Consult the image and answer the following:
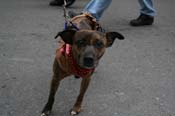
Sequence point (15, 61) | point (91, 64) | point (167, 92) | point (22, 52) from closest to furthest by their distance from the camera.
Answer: point (91, 64), point (167, 92), point (15, 61), point (22, 52)

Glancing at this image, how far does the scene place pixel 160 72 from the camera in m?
5.45

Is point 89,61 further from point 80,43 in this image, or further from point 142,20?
point 142,20

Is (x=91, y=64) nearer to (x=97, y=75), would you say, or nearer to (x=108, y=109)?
(x=108, y=109)

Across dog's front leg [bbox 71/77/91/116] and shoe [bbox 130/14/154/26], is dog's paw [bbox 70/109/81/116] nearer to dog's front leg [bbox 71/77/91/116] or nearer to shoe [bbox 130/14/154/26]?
dog's front leg [bbox 71/77/91/116]

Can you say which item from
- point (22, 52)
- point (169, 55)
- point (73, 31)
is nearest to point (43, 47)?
point (22, 52)

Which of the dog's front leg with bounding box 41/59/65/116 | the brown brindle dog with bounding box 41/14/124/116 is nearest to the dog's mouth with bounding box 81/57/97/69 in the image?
the brown brindle dog with bounding box 41/14/124/116

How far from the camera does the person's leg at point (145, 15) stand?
7.64m

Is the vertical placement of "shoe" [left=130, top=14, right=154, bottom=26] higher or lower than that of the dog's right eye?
lower

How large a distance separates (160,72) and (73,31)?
6.39ft

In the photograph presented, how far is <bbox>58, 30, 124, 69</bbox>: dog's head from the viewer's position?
365 centimetres

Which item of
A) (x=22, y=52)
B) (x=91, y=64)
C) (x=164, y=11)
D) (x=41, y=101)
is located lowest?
(x=164, y=11)

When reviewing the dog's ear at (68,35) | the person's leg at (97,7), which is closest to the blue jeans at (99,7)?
the person's leg at (97,7)

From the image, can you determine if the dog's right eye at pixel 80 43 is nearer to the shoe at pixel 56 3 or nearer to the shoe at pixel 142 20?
the shoe at pixel 142 20

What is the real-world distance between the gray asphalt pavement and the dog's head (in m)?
0.78
